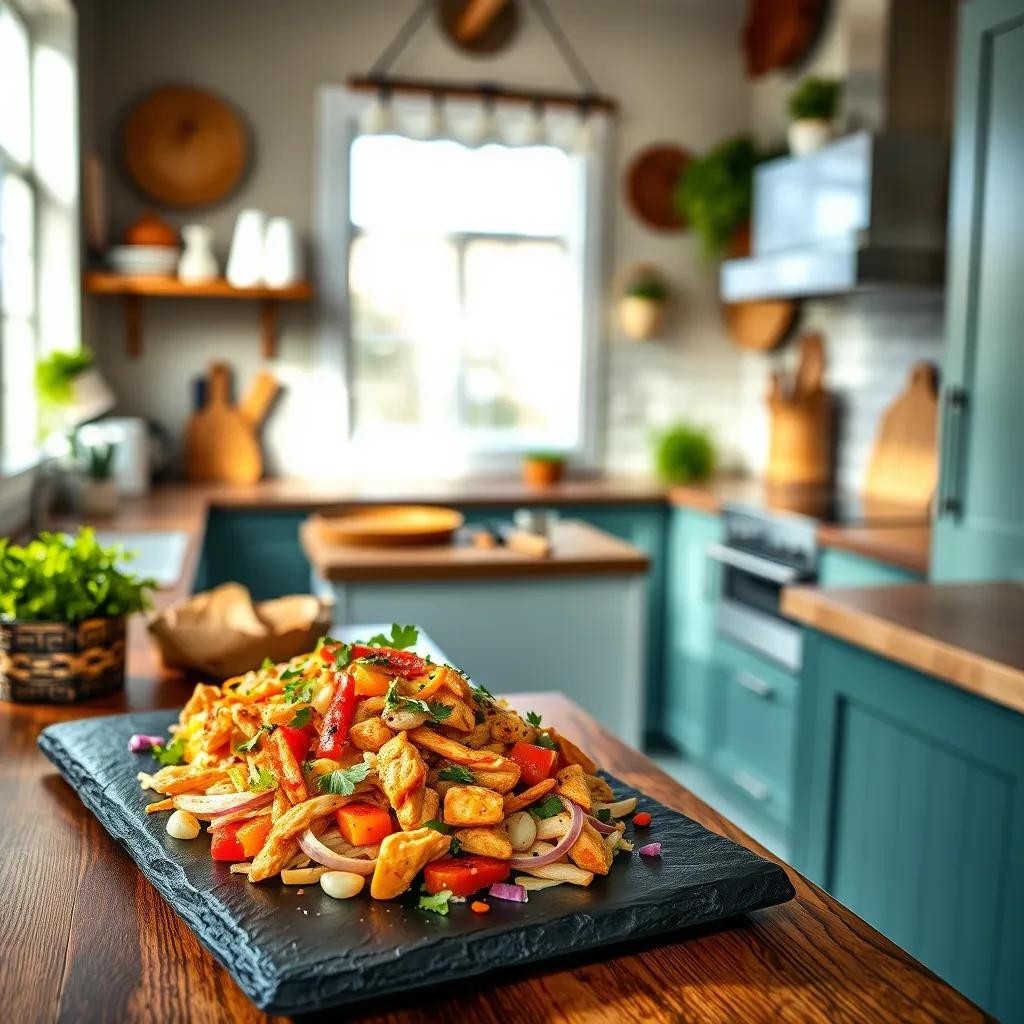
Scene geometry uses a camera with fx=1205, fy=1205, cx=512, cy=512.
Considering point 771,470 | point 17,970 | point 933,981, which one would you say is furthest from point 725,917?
point 771,470

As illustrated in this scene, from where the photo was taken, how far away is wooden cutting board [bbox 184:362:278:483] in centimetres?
462

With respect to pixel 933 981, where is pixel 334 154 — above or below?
above

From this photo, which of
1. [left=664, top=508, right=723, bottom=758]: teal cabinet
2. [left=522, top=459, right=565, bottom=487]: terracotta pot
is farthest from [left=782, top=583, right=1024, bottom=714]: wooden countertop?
[left=522, top=459, right=565, bottom=487]: terracotta pot

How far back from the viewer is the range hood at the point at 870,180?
11.5ft

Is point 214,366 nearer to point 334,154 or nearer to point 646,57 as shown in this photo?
point 334,154

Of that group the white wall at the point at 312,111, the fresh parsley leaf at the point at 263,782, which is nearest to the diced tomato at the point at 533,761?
the fresh parsley leaf at the point at 263,782

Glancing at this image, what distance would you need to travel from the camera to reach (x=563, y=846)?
100 cm

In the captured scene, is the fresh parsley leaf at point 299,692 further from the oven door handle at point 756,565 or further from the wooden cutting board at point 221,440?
the wooden cutting board at point 221,440

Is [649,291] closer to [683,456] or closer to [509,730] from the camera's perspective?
[683,456]

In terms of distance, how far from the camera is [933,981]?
0.90m

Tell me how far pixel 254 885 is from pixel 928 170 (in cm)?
323

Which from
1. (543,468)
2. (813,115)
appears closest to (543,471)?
(543,468)

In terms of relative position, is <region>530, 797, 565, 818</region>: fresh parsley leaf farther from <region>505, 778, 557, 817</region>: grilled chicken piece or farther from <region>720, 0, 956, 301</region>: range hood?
<region>720, 0, 956, 301</region>: range hood

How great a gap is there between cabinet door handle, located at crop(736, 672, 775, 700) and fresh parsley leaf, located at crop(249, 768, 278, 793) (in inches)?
110
